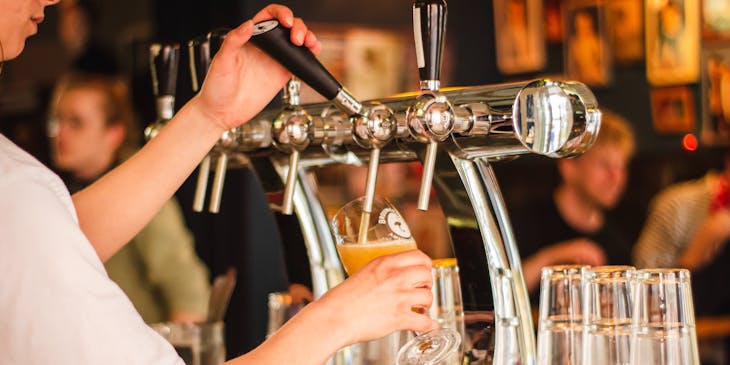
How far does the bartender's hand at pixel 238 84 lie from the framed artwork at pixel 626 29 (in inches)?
199

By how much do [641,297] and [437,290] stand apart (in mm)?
326

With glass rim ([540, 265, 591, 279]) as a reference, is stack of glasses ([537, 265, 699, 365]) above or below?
below

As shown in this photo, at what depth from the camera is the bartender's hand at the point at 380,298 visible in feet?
3.92

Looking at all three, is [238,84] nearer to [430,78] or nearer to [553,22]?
[430,78]

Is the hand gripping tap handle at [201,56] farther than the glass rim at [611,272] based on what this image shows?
Yes

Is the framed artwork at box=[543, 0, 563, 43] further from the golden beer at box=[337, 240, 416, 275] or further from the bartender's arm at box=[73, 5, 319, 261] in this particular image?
the golden beer at box=[337, 240, 416, 275]

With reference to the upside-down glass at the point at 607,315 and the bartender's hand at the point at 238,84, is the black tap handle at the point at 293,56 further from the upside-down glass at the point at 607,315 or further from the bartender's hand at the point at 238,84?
the upside-down glass at the point at 607,315

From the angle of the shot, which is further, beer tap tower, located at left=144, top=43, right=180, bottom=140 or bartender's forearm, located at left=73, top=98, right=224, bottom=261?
beer tap tower, located at left=144, top=43, right=180, bottom=140

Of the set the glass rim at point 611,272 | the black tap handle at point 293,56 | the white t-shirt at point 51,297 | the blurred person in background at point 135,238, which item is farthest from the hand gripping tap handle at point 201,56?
the blurred person in background at point 135,238

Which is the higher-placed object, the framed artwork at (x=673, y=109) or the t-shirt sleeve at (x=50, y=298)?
the t-shirt sleeve at (x=50, y=298)

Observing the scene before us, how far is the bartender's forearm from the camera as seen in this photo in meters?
1.56

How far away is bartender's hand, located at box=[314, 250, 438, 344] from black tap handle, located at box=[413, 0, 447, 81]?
0.24 metres

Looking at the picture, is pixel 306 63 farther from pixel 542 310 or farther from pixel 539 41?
pixel 539 41

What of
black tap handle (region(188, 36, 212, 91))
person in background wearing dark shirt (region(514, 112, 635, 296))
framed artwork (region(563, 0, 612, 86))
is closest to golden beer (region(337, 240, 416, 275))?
black tap handle (region(188, 36, 212, 91))
